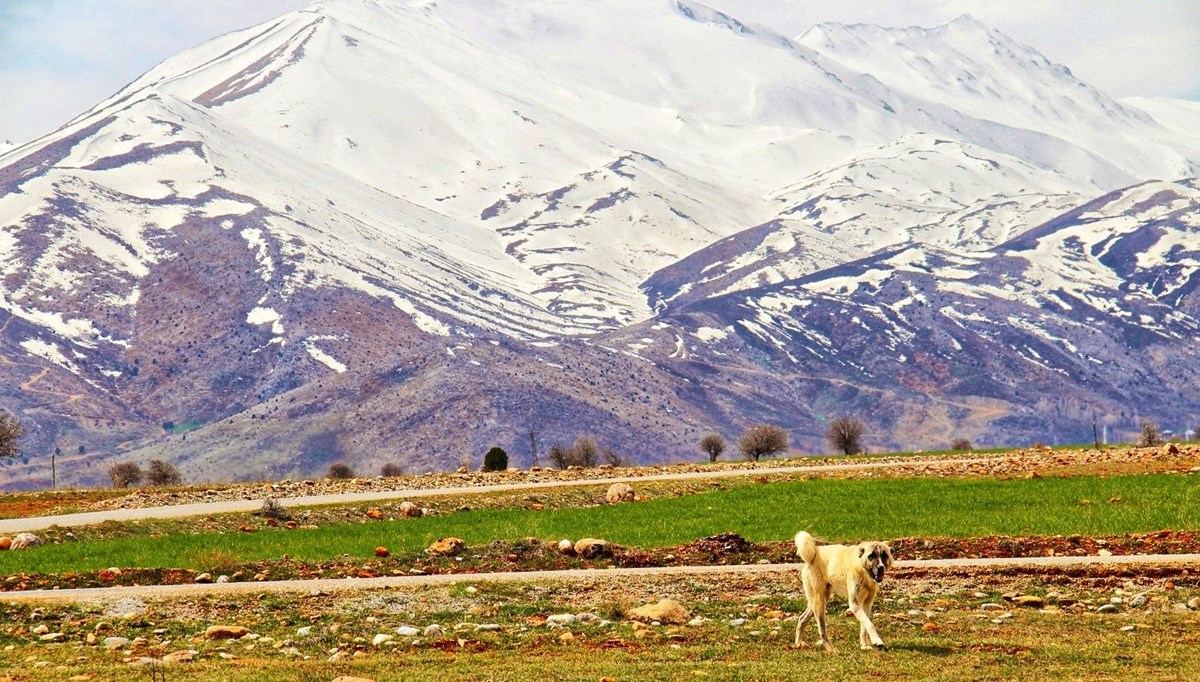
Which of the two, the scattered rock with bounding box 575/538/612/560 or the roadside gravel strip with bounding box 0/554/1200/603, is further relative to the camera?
the scattered rock with bounding box 575/538/612/560

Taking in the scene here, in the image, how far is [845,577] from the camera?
59.8 ft

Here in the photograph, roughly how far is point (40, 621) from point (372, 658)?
6294mm

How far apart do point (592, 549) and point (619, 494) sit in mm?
18047

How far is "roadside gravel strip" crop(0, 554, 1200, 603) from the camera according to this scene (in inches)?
953

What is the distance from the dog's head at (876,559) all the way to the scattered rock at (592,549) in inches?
473

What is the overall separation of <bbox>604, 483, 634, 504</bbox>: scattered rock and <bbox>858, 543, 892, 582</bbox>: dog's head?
95.9ft

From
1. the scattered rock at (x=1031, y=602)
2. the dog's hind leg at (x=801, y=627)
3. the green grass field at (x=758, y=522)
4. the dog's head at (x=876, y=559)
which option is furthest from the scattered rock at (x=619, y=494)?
the dog's head at (x=876, y=559)

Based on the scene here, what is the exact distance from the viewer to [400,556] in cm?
2969

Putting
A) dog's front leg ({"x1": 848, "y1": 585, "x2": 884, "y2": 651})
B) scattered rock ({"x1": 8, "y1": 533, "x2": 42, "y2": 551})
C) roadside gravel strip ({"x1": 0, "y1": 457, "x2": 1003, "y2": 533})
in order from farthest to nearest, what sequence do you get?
1. roadside gravel strip ({"x1": 0, "y1": 457, "x2": 1003, "y2": 533})
2. scattered rock ({"x1": 8, "y1": 533, "x2": 42, "y2": 551})
3. dog's front leg ({"x1": 848, "y1": 585, "x2": 884, "y2": 651})

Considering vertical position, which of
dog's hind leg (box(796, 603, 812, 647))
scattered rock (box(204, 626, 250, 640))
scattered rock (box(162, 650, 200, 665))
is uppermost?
scattered rock (box(204, 626, 250, 640))

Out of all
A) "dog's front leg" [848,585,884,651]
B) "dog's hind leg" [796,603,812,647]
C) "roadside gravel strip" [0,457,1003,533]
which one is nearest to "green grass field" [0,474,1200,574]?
"roadside gravel strip" [0,457,1003,533]

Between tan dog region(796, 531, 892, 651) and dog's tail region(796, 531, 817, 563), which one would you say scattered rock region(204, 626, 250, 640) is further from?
dog's tail region(796, 531, 817, 563)

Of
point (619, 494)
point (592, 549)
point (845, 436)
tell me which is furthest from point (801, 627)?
point (845, 436)

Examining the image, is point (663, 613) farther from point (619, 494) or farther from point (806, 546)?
point (619, 494)
